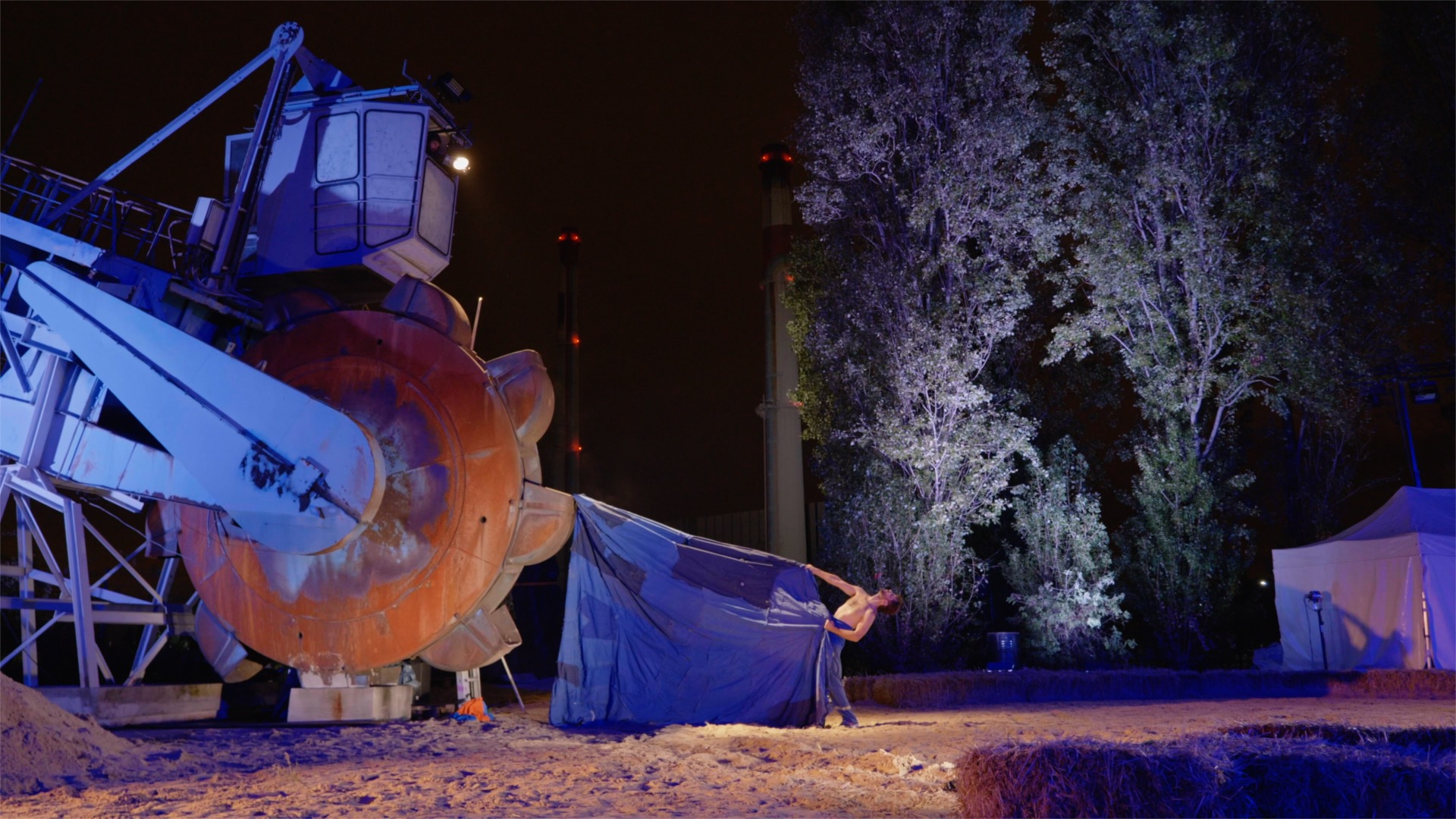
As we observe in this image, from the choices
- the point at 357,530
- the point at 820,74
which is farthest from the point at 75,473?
the point at 820,74

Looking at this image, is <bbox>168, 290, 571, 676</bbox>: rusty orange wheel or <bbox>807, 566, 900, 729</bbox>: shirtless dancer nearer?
<bbox>168, 290, 571, 676</bbox>: rusty orange wheel

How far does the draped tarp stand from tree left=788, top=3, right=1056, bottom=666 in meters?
6.23

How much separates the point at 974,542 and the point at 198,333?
14.8 m

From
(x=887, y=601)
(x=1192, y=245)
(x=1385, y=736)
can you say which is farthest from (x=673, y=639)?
(x=1192, y=245)

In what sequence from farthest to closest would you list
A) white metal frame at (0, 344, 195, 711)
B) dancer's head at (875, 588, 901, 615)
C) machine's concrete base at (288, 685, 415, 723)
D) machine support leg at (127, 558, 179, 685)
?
dancer's head at (875, 588, 901, 615) → machine support leg at (127, 558, 179, 685) → machine's concrete base at (288, 685, 415, 723) → white metal frame at (0, 344, 195, 711)

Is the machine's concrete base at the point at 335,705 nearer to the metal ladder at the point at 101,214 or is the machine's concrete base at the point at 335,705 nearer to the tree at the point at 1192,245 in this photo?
the metal ladder at the point at 101,214

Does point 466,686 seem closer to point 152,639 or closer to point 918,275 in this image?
point 152,639

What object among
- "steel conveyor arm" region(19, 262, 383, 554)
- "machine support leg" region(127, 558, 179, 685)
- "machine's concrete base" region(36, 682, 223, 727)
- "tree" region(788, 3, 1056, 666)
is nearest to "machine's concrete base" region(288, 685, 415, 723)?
"machine's concrete base" region(36, 682, 223, 727)

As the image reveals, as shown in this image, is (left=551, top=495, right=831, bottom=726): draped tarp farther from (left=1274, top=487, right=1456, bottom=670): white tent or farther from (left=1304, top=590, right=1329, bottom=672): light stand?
(left=1274, top=487, right=1456, bottom=670): white tent

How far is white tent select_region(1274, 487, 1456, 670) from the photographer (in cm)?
1659

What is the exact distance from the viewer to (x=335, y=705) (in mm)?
10406

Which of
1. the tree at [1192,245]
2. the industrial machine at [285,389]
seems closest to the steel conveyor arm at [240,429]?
the industrial machine at [285,389]

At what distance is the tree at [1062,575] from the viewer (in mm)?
17500

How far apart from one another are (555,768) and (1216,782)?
4698 millimetres
